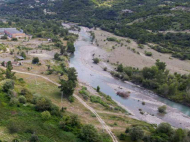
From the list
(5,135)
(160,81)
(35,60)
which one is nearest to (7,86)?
(5,135)

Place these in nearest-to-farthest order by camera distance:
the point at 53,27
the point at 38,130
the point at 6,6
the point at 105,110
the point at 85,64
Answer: the point at 38,130 → the point at 105,110 → the point at 85,64 → the point at 53,27 → the point at 6,6

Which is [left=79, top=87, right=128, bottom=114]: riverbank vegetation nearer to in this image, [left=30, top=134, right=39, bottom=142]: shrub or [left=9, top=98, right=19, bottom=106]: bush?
[left=9, top=98, right=19, bottom=106]: bush

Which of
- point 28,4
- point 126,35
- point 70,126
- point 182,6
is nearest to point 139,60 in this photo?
point 126,35

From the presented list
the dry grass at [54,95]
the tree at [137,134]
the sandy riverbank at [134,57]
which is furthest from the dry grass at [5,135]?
the sandy riverbank at [134,57]

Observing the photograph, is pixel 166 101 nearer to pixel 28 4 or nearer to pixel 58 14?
pixel 58 14

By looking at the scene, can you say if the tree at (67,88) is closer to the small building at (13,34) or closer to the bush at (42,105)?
the bush at (42,105)

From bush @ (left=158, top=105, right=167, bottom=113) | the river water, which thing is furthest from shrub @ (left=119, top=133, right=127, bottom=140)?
bush @ (left=158, top=105, right=167, bottom=113)

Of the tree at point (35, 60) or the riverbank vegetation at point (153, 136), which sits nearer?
the riverbank vegetation at point (153, 136)
